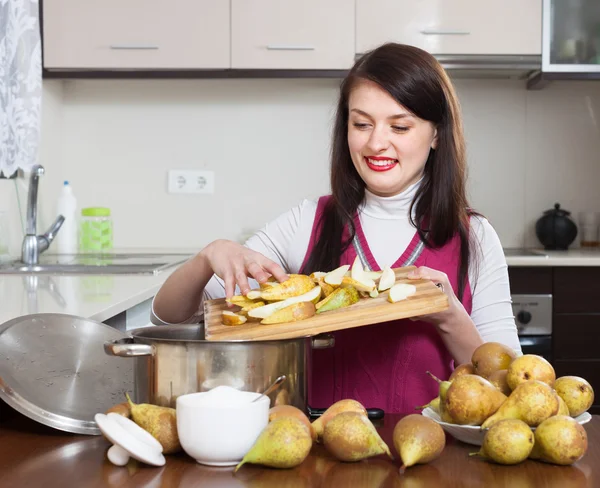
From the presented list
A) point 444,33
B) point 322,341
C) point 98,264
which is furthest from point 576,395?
point 444,33

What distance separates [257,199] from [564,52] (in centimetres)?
133

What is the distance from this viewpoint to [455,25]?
3.15 m

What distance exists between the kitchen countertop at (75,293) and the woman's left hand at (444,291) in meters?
0.66

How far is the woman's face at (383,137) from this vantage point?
150cm

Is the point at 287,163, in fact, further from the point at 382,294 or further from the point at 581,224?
the point at 382,294

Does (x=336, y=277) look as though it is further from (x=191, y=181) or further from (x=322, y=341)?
(x=191, y=181)

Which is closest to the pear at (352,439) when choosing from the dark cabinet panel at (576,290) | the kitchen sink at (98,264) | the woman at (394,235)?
the woman at (394,235)

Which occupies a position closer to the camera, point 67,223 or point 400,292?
point 400,292

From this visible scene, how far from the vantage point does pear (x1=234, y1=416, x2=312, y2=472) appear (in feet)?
2.74

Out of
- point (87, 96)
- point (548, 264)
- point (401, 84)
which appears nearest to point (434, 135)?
point (401, 84)

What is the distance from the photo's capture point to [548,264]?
117 inches

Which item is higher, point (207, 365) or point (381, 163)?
point (381, 163)

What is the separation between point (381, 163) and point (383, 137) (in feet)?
0.20

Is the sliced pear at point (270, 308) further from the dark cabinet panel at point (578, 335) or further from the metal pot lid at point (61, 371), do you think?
the dark cabinet panel at point (578, 335)
